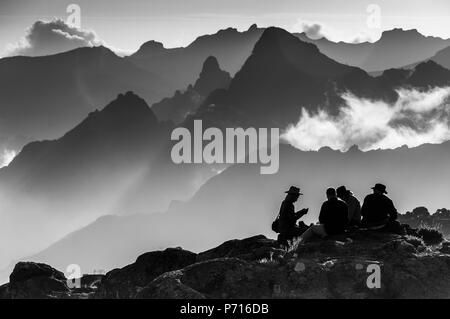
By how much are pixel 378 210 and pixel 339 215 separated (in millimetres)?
2148

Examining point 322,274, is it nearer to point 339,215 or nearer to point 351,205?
point 339,215

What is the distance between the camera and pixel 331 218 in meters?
24.2

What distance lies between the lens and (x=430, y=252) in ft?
75.0

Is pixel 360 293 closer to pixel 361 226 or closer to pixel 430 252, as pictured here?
pixel 430 252

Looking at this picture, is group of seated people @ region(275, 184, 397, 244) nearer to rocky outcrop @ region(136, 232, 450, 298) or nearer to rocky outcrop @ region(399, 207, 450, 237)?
rocky outcrop @ region(136, 232, 450, 298)

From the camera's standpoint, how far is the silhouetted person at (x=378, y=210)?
25266 mm

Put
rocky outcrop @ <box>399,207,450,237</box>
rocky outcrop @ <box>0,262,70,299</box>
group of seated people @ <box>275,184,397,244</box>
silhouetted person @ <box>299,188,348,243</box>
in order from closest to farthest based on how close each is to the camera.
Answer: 1. silhouetted person @ <box>299,188,348,243</box>
2. group of seated people @ <box>275,184,397,244</box>
3. rocky outcrop @ <box>0,262,70,299</box>
4. rocky outcrop @ <box>399,207,450,237</box>

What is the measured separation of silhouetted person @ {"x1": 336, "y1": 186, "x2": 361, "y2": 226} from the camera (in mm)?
26438

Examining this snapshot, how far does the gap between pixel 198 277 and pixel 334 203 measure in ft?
20.3

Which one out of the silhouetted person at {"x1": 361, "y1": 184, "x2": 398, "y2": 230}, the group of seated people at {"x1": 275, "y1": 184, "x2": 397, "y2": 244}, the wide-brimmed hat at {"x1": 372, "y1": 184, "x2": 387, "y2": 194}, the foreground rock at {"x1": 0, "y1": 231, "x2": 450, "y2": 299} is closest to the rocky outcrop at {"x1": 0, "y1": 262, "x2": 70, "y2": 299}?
the foreground rock at {"x1": 0, "y1": 231, "x2": 450, "y2": 299}

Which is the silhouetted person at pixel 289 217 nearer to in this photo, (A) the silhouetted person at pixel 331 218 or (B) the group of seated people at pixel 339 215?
(B) the group of seated people at pixel 339 215

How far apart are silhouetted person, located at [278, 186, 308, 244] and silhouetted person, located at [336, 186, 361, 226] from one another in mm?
1625

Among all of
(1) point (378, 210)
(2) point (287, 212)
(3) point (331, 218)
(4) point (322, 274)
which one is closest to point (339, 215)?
(3) point (331, 218)

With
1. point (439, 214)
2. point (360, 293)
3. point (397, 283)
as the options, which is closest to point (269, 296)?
point (360, 293)
